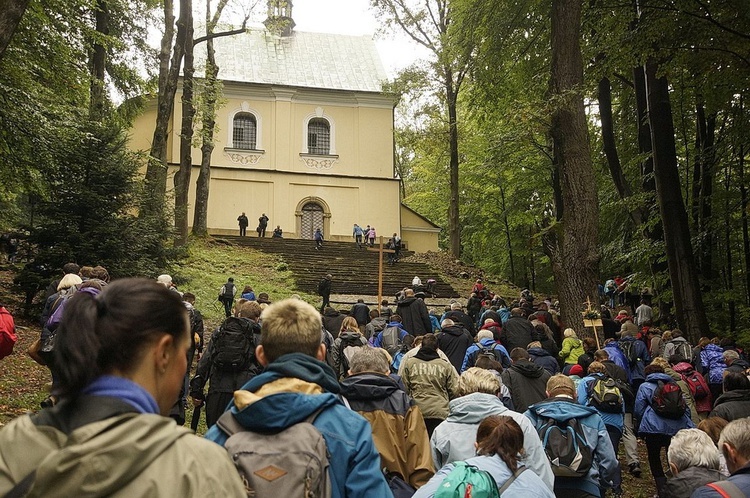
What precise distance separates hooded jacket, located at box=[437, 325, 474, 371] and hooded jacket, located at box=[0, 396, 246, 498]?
8.95 m

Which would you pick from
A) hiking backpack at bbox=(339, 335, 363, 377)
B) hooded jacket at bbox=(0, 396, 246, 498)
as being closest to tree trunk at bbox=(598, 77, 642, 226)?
hiking backpack at bbox=(339, 335, 363, 377)

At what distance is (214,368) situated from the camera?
706cm

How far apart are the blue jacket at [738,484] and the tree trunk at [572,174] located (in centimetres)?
957

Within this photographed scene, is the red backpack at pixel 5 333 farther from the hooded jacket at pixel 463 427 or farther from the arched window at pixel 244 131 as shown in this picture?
the arched window at pixel 244 131

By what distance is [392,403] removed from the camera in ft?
15.2

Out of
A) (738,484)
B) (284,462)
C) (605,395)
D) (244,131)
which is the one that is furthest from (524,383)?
(244,131)

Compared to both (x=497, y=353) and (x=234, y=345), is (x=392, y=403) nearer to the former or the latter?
(x=234, y=345)

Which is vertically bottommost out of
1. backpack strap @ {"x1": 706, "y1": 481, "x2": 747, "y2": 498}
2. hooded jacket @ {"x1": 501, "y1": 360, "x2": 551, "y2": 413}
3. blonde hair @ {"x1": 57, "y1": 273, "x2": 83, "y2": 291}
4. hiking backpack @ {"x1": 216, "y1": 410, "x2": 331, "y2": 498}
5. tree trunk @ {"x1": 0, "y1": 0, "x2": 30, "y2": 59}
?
backpack strap @ {"x1": 706, "y1": 481, "x2": 747, "y2": 498}

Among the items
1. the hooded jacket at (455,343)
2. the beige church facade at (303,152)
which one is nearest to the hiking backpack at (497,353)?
the hooded jacket at (455,343)

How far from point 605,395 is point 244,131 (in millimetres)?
35356

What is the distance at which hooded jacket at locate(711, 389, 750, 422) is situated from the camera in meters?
7.13

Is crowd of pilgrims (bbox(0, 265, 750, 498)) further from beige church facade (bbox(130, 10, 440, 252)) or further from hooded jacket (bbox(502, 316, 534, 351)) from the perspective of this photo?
beige church facade (bbox(130, 10, 440, 252))

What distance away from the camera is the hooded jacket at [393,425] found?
455 centimetres

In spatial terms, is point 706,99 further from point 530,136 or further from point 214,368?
point 214,368
